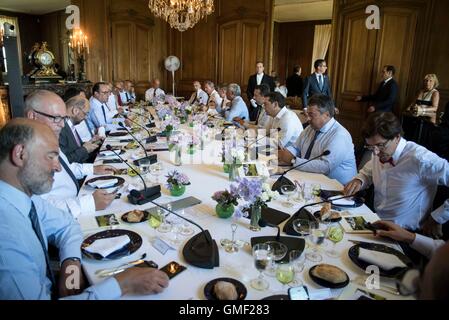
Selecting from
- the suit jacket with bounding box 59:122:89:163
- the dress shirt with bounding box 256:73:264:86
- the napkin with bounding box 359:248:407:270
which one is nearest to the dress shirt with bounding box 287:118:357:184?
the napkin with bounding box 359:248:407:270

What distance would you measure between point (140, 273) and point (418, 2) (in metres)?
6.28

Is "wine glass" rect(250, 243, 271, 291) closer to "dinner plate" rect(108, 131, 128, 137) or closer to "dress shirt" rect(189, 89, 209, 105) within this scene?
"dinner plate" rect(108, 131, 128, 137)

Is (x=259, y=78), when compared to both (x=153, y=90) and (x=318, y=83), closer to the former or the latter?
(x=318, y=83)

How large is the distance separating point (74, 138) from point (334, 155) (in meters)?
2.51

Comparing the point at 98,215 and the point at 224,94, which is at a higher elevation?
the point at 224,94

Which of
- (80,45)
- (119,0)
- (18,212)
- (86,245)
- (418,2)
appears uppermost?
(119,0)

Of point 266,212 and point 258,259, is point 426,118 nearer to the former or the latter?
point 266,212

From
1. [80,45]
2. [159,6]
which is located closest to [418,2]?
[159,6]

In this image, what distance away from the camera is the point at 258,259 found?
1.34m

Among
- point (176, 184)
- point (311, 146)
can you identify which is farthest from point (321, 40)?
point (176, 184)

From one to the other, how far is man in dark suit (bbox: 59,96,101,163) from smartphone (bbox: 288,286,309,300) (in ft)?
8.65

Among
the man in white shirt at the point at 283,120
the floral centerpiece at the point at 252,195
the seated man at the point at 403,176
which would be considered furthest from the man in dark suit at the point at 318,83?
the floral centerpiece at the point at 252,195

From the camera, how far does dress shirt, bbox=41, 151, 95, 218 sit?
6.19ft
